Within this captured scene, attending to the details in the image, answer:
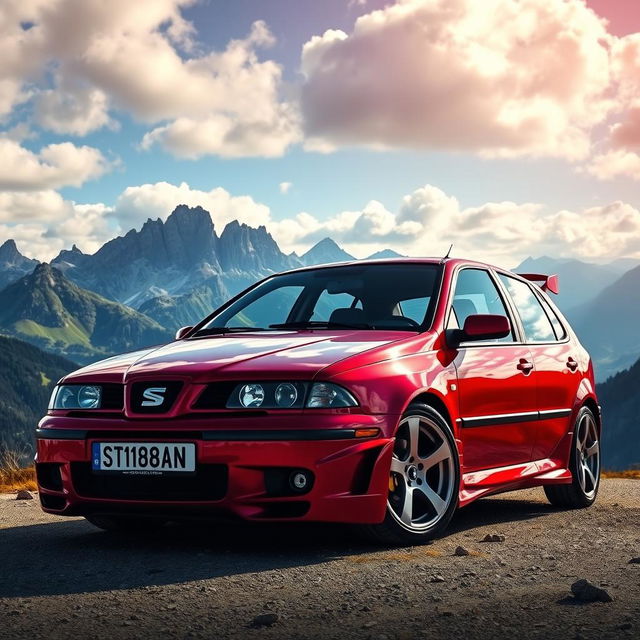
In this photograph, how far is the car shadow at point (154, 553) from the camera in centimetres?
430

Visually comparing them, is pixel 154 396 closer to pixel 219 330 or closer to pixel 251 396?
pixel 251 396

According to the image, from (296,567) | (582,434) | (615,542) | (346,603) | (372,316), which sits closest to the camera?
(346,603)

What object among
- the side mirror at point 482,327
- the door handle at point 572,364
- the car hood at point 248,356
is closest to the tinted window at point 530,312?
the door handle at point 572,364

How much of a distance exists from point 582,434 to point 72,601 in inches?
178

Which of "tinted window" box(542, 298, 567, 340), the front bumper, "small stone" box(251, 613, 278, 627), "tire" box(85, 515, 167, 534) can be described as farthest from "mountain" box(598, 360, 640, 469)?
"small stone" box(251, 613, 278, 627)

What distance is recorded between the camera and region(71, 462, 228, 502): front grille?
4.70 m

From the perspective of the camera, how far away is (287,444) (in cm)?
456

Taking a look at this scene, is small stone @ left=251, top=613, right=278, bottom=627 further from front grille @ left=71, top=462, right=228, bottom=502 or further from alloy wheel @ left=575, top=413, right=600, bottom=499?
alloy wheel @ left=575, top=413, right=600, bottom=499

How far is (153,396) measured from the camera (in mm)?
4820

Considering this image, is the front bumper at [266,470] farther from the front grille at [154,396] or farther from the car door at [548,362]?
the car door at [548,362]

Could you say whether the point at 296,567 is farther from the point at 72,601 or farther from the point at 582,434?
the point at 582,434

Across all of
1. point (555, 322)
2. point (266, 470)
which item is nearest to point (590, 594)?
point (266, 470)

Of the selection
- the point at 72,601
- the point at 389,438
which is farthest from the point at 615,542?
the point at 72,601

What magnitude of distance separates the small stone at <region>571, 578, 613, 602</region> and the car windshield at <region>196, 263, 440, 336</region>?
214 centimetres
